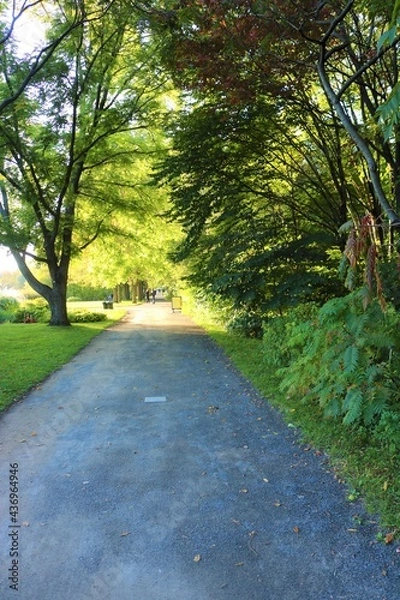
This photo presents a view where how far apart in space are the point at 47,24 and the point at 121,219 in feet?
28.6

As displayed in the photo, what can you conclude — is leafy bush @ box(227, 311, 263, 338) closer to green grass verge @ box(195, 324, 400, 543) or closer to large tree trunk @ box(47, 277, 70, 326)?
green grass verge @ box(195, 324, 400, 543)

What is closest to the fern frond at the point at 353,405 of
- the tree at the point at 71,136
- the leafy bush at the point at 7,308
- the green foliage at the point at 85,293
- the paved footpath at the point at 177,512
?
the paved footpath at the point at 177,512

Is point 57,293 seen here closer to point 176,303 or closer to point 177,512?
point 176,303

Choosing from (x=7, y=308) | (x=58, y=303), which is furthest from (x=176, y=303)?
(x=58, y=303)

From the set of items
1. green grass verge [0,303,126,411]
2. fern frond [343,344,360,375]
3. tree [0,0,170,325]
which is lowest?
green grass verge [0,303,126,411]

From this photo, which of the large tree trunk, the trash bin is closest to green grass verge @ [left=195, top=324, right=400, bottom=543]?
the large tree trunk

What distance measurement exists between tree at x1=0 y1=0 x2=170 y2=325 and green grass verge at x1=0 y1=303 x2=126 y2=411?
230 cm

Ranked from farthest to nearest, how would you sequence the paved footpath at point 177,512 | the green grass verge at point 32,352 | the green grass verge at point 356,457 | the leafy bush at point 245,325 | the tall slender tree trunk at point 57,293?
the tall slender tree trunk at point 57,293
the leafy bush at point 245,325
the green grass verge at point 32,352
the green grass verge at point 356,457
the paved footpath at point 177,512

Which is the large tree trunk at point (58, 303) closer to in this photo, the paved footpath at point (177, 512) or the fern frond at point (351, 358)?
the paved footpath at point (177, 512)

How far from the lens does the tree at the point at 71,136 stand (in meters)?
9.62

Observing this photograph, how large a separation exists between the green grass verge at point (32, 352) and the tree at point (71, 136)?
90.5 inches

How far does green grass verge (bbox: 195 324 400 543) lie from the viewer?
283 centimetres

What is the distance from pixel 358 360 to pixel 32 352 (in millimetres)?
8194

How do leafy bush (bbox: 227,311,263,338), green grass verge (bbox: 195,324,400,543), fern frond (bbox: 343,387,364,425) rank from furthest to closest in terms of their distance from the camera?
leafy bush (bbox: 227,311,263,338), fern frond (bbox: 343,387,364,425), green grass verge (bbox: 195,324,400,543)
